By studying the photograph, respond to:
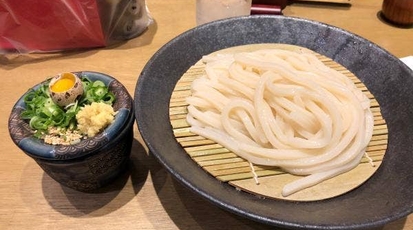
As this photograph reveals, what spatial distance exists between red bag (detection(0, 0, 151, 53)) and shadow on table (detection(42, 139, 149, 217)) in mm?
659

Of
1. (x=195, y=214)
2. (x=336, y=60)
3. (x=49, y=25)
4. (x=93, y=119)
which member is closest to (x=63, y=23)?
(x=49, y=25)

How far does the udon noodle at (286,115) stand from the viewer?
3.09 feet

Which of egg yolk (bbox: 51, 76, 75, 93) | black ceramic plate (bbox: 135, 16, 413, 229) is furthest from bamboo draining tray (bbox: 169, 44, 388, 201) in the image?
egg yolk (bbox: 51, 76, 75, 93)

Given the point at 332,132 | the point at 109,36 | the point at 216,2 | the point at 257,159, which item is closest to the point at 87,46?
the point at 109,36

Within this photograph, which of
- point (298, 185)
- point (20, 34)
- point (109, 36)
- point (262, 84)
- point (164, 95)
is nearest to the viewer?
point (298, 185)

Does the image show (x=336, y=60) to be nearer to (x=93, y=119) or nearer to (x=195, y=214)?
(x=195, y=214)

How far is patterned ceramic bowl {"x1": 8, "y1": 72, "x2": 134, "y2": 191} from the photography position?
0.85 meters

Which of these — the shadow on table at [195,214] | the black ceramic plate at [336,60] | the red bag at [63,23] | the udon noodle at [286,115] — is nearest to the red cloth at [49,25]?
the red bag at [63,23]

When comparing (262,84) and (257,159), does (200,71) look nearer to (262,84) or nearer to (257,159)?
(262,84)

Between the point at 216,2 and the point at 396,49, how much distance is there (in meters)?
0.83

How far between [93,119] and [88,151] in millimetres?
87

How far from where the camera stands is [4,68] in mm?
1469

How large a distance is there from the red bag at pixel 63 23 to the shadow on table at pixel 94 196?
0.66 meters

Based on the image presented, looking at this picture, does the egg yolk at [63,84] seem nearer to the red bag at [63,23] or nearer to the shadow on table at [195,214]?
the shadow on table at [195,214]
